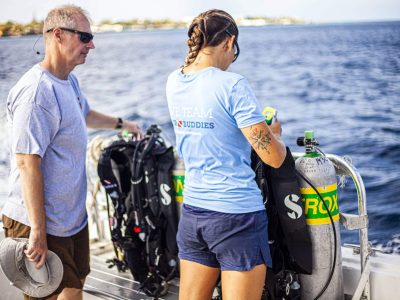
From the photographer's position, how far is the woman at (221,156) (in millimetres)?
1622

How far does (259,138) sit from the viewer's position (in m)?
1.61

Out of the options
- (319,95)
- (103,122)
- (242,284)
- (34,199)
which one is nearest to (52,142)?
(34,199)

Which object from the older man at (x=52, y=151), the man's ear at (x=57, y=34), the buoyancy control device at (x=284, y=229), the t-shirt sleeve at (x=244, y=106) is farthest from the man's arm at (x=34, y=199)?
the buoyancy control device at (x=284, y=229)

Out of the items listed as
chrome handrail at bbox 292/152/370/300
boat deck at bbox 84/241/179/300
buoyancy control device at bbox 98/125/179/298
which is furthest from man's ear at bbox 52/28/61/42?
boat deck at bbox 84/241/179/300

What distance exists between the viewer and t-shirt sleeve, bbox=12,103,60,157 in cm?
180

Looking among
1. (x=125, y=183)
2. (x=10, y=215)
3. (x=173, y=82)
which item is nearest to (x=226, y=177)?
(x=173, y=82)

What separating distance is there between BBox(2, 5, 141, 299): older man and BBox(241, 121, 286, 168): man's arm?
687 mm

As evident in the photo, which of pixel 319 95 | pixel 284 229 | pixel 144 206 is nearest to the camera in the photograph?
pixel 284 229

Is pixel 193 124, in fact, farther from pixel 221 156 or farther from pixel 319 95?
pixel 319 95

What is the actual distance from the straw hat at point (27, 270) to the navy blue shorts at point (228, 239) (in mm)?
513

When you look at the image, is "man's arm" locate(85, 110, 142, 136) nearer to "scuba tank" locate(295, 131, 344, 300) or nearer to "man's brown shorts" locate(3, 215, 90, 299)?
"man's brown shorts" locate(3, 215, 90, 299)

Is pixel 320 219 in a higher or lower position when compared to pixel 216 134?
lower

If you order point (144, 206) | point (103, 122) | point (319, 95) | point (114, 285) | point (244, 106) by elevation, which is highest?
point (244, 106)

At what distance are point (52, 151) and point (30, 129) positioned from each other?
14 centimetres
